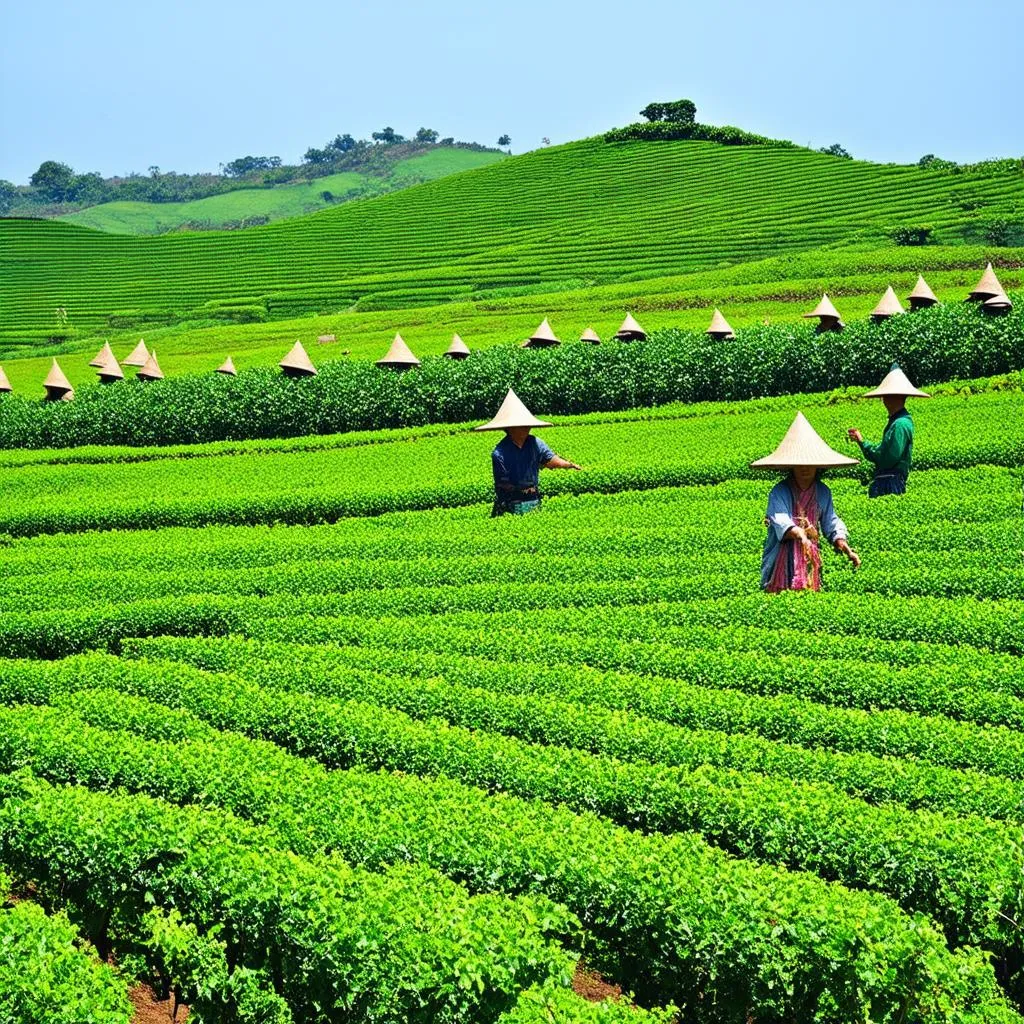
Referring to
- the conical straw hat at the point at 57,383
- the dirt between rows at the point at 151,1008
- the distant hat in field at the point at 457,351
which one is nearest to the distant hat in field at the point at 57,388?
the conical straw hat at the point at 57,383

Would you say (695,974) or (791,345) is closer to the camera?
(695,974)

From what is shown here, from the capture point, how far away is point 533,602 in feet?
48.1

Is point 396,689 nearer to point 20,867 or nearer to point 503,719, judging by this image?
point 503,719

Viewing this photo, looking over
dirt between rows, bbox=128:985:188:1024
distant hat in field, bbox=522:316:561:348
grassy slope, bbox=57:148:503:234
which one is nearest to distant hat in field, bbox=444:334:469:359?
distant hat in field, bbox=522:316:561:348

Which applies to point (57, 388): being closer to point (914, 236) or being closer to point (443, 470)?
point (443, 470)

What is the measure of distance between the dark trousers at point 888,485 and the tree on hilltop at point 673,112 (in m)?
78.5

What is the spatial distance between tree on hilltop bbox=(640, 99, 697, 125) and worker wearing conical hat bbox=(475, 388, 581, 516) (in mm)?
78563

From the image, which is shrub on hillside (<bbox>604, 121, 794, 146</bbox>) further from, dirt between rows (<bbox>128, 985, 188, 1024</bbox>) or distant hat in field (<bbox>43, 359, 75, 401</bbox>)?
dirt between rows (<bbox>128, 985, 188, 1024</bbox>)

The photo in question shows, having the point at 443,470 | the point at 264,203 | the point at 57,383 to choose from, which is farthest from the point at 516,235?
the point at 264,203

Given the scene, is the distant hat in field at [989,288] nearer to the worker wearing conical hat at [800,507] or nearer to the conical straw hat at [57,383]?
the worker wearing conical hat at [800,507]

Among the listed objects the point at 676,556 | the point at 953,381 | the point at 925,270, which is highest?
the point at 925,270

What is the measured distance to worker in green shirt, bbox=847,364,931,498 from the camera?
15070 millimetres

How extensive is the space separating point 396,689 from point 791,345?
77.4 feet

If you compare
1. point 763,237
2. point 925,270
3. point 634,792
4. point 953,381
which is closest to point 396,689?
point 634,792
